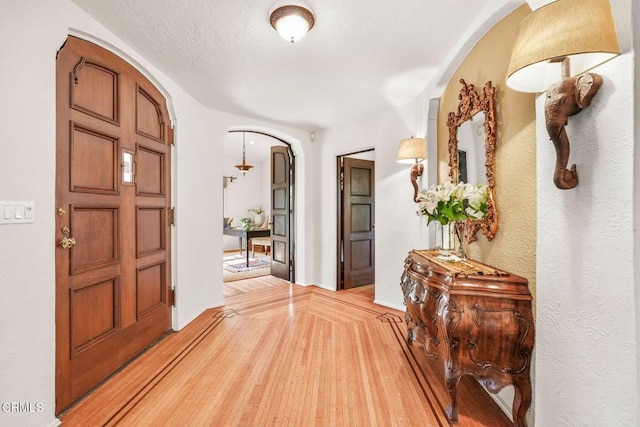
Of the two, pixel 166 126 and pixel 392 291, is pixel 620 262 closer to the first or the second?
pixel 392 291

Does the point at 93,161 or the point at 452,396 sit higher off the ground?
the point at 93,161

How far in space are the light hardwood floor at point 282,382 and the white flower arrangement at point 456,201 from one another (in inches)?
44.9

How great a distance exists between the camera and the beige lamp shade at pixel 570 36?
36.0 inches

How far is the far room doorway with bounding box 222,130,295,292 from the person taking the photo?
4574 millimetres

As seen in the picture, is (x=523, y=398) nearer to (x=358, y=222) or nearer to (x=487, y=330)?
(x=487, y=330)

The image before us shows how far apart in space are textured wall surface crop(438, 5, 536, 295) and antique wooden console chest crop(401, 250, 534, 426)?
171 millimetres

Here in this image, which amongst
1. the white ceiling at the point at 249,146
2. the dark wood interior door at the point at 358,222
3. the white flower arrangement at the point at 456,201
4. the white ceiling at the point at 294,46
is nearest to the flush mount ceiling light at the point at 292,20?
the white ceiling at the point at 294,46

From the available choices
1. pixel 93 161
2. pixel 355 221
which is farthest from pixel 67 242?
pixel 355 221

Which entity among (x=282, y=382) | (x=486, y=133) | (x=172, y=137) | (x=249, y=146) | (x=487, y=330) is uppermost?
(x=249, y=146)

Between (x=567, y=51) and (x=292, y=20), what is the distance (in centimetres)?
142

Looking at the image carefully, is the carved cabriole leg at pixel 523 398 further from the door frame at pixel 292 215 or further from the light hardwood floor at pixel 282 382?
the door frame at pixel 292 215

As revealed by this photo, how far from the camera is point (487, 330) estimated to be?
1445 mm

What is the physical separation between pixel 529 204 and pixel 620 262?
614mm
